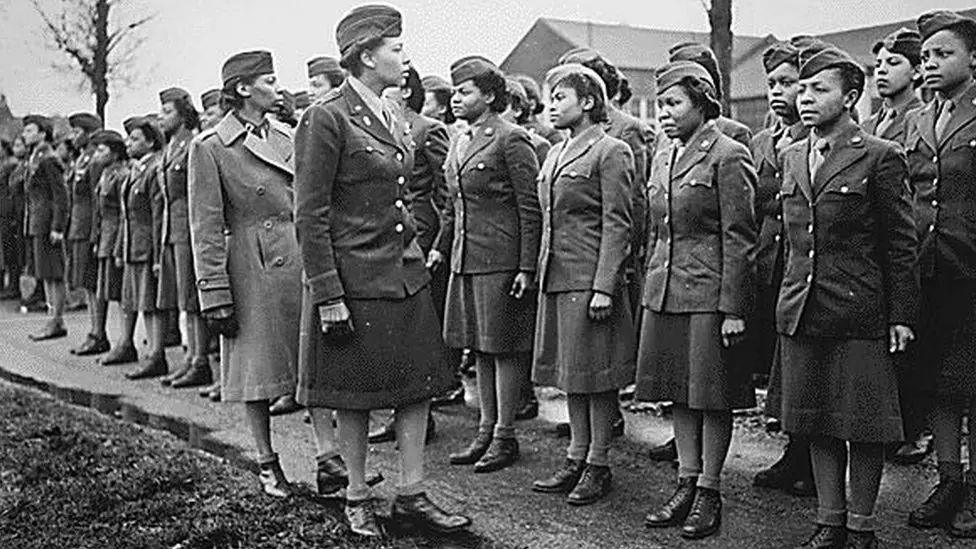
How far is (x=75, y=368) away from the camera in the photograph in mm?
A: 10266

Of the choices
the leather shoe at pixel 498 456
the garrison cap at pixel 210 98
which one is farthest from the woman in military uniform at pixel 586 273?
the garrison cap at pixel 210 98

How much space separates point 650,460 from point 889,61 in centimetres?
248

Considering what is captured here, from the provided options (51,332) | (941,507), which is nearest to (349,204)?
(941,507)

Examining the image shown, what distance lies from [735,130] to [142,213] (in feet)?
18.2

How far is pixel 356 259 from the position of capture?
5047 mm

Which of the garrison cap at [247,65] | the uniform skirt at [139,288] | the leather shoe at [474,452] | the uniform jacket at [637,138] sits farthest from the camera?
the uniform skirt at [139,288]

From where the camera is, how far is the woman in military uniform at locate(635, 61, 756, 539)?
520cm

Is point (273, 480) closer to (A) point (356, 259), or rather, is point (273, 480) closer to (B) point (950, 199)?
(A) point (356, 259)

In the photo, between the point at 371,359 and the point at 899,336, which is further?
the point at 371,359

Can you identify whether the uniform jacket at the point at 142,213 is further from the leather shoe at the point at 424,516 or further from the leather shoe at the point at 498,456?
the leather shoe at the point at 424,516

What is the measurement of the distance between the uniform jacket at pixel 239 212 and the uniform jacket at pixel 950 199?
297 centimetres

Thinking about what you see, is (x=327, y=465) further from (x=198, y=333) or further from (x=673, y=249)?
(x=198, y=333)

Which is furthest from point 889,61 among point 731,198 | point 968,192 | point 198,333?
point 198,333

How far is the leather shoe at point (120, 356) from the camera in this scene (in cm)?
1040
